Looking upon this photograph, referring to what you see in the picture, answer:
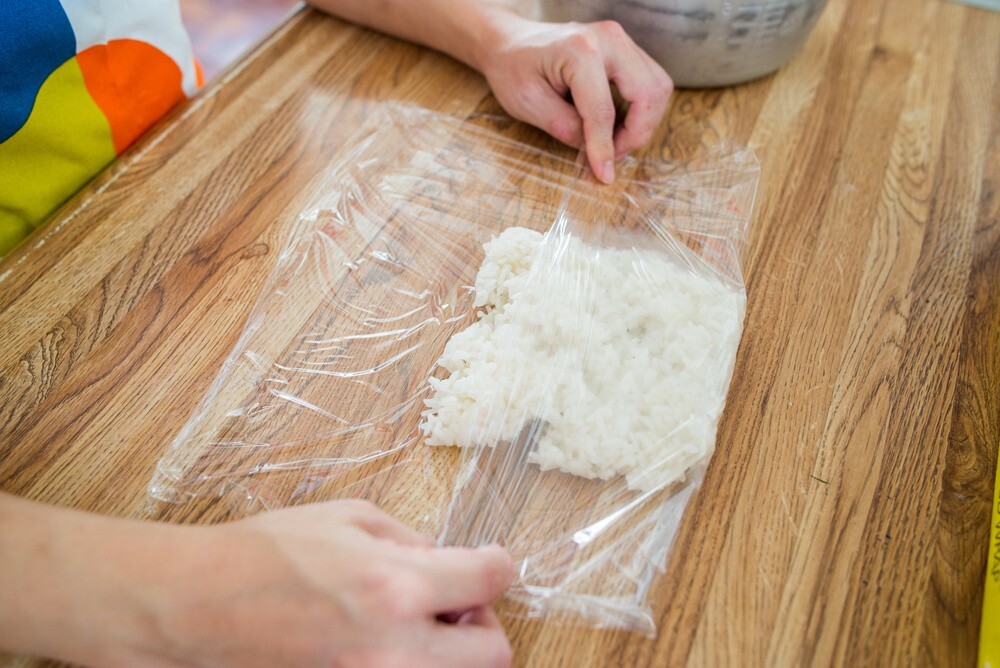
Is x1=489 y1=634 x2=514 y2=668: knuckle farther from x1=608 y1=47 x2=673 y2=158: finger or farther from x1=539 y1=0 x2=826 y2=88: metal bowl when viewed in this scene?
x1=539 y1=0 x2=826 y2=88: metal bowl

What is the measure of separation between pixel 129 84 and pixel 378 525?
2.00ft

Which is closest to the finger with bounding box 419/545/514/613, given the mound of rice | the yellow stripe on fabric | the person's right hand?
the person's right hand

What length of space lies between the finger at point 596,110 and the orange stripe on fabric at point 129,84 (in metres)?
0.47

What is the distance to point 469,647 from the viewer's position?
501mm

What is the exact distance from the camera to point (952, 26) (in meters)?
1.08

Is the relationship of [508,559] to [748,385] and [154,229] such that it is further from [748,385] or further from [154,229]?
[154,229]

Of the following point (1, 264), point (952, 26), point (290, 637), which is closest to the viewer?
point (290, 637)


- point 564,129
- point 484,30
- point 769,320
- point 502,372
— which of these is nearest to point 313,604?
point 502,372

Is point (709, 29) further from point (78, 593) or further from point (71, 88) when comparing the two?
point (78, 593)

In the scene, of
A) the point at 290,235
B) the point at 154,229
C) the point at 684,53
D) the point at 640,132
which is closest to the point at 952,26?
the point at 684,53

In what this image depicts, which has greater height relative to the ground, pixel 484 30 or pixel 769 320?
pixel 484 30

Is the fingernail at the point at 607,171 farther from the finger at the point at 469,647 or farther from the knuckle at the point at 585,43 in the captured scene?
the finger at the point at 469,647

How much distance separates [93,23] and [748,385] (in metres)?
0.75

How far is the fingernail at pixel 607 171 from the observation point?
2.76ft
